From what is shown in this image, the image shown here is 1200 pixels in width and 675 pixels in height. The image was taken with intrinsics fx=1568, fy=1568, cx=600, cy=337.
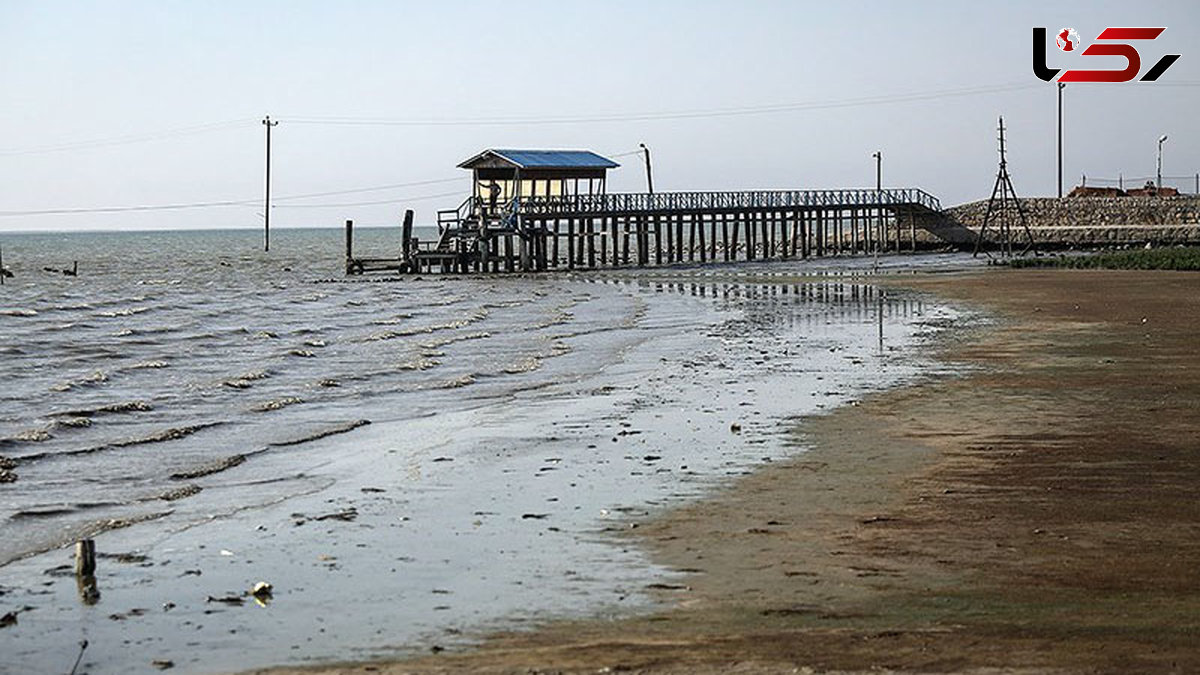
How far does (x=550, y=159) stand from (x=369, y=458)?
197ft

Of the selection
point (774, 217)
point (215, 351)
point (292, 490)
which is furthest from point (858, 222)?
point (292, 490)

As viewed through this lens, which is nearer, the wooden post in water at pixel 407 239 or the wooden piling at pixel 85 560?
the wooden piling at pixel 85 560

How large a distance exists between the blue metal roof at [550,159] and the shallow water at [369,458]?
34563mm

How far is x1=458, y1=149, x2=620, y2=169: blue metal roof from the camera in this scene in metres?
72.2

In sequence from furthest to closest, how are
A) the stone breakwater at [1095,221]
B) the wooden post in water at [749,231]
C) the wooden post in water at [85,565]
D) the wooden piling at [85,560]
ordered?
1. the stone breakwater at [1095,221]
2. the wooden post in water at [749,231]
3. the wooden piling at [85,560]
4. the wooden post in water at [85,565]

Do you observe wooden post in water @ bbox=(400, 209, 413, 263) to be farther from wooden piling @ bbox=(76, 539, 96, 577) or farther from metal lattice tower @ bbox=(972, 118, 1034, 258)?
wooden piling @ bbox=(76, 539, 96, 577)

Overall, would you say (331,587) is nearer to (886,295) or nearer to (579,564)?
(579,564)

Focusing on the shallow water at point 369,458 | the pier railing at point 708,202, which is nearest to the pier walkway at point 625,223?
the pier railing at point 708,202

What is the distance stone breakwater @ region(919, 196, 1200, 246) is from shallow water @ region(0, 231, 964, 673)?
51715 mm

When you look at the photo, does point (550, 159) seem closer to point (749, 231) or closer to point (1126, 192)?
point (749, 231)

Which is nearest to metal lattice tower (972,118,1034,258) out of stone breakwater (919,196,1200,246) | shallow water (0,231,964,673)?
stone breakwater (919,196,1200,246)

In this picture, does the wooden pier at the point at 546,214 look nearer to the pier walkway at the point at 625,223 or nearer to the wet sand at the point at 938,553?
the pier walkway at the point at 625,223

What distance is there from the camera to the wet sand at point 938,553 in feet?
24.4

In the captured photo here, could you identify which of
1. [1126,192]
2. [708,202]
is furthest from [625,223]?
[1126,192]
